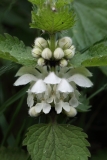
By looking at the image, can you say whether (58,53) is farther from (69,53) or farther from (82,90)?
(82,90)

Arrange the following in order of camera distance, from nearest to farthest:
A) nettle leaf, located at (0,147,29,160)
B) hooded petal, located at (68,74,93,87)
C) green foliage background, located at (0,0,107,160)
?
hooded petal, located at (68,74,93,87), nettle leaf, located at (0,147,29,160), green foliage background, located at (0,0,107,160)

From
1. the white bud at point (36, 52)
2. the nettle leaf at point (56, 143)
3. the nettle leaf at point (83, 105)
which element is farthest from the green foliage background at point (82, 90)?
the white bud at point (36, 52)

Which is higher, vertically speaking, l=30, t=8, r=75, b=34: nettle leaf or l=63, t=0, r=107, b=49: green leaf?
l=63, t=0, r=107, b=49: green leaf

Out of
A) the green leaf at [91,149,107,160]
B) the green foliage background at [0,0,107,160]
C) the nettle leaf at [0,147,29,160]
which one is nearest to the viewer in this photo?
the nettle leaf at [0,147,29,160]

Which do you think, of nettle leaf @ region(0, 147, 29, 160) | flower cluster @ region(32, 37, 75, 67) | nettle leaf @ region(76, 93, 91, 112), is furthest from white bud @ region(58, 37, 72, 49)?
nettle leaf @ region(0, 147, 29, 160)

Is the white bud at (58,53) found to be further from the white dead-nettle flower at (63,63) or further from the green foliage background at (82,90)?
the green foliage background at (82,90)

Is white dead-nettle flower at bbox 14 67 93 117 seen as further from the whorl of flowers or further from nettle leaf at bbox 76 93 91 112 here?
nettle leaf at bbox 76 93 91 112

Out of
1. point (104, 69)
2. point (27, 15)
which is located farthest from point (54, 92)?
point (27, 15)

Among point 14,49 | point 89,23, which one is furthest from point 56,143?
point 89,23

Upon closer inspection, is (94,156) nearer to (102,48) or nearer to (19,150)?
(19,150)
